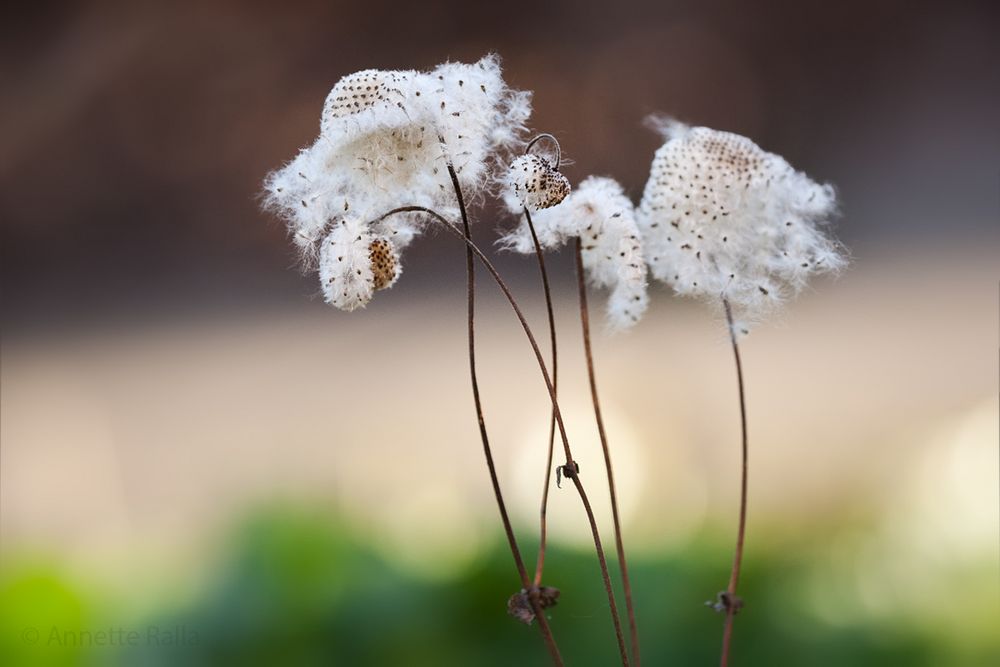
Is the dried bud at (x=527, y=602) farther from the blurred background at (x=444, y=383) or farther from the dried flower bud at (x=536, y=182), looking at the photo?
the blurred background at (x=444, y=383)

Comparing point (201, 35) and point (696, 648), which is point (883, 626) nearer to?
point (696, 648)

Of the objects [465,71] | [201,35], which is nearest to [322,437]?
[201,35]

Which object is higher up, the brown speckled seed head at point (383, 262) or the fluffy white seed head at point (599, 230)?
the fluffy white seed head at point (599, 230)

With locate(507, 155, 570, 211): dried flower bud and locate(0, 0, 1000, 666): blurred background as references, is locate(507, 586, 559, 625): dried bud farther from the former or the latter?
locate(0, 0, 1000, 666): blurred background

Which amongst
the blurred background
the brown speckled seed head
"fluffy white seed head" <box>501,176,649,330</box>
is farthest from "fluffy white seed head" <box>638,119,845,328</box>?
the blurred background

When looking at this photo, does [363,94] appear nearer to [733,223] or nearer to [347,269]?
[347,269]

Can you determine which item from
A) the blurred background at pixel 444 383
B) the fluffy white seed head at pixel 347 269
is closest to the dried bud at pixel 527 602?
the fluffy white seed head at pixel 347 269
